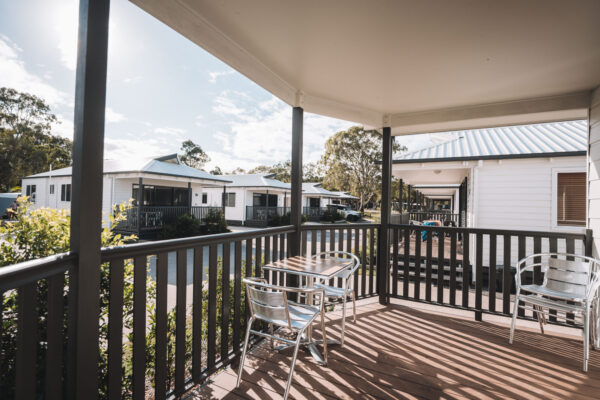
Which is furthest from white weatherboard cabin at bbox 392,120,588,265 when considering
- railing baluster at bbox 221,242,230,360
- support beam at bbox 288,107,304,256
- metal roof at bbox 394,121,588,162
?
railing baluster at bbox 221,242,230,360

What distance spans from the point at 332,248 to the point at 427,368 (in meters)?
1.53

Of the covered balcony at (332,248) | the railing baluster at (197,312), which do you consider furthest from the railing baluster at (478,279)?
the railing baluster at (197,312)

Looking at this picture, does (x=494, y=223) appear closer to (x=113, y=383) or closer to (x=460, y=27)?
(x=460, y=27)

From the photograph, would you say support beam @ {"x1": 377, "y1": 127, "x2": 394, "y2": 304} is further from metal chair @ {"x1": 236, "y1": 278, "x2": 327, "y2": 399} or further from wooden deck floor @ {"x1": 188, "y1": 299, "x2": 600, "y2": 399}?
metal chair @ {"x1": 236, "y1": 278, "x2": 327, "y2": 399}

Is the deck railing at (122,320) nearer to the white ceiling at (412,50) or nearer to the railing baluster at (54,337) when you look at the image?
the railing baluster at (54,337)

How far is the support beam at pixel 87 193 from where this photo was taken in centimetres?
119

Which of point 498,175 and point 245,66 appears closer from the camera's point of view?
point 245,66

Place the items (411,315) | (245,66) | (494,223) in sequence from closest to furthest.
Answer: (245,66), (411,315), (494,223)

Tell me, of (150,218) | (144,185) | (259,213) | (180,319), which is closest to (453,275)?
(180,319)

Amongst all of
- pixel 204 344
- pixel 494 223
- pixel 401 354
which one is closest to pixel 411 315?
pixel 401 354

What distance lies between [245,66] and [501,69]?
2238 mm

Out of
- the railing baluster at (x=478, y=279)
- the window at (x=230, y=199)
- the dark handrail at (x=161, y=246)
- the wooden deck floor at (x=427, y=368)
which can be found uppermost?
the window at (x=230, y=199)

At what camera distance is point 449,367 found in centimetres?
225

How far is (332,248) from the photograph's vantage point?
3.42 metres
